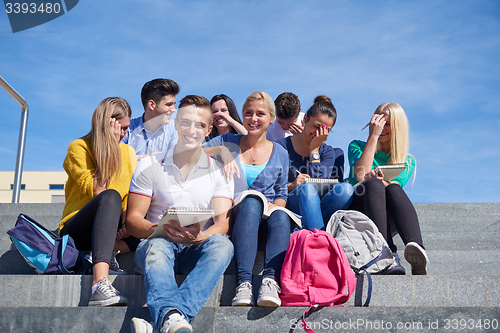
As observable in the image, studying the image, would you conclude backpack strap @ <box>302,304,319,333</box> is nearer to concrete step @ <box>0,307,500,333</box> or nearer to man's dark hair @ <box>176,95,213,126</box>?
concrete step @ <box>0,307,500,333</box>

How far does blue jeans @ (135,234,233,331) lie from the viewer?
200 centimetres

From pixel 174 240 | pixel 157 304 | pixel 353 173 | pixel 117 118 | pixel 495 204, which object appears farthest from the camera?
pixel 495 204

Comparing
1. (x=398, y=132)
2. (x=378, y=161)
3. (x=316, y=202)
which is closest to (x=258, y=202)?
(x=316, y=202)

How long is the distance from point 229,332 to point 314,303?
0.44 m

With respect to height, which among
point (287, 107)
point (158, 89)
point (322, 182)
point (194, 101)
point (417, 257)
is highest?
point (158, 89)

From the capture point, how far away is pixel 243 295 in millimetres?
2164

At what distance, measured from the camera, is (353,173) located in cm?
338

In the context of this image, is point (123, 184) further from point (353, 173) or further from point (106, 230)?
point (353, 173)

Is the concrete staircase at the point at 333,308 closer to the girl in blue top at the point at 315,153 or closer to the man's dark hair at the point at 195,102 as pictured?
the girl in blue top at the point at 315,153

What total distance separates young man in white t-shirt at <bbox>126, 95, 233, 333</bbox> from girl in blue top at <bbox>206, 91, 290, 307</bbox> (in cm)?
11

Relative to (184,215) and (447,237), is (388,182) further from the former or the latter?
(184,215)

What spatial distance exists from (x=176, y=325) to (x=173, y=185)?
965 mm

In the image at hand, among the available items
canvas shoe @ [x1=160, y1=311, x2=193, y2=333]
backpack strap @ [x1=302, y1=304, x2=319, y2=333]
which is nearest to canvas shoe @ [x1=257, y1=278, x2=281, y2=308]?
backpack strap @ [x1=302, y1=304, x2=319, y2=333]

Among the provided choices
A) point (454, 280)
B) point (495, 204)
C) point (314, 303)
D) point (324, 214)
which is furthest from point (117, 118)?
point (495, 204)
